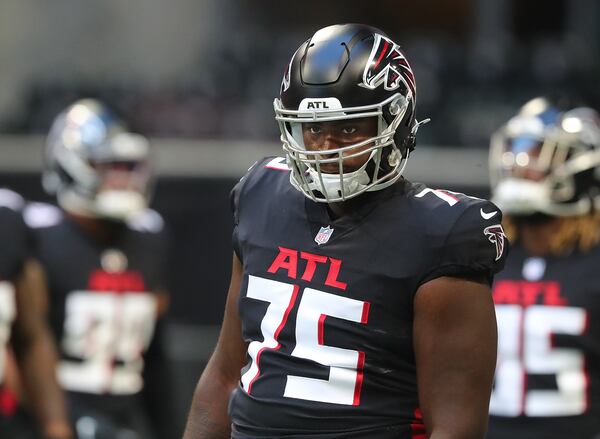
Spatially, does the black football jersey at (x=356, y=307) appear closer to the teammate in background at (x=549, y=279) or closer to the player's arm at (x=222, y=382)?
the player's arm at (x=222, y=382)

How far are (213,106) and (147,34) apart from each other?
344cm

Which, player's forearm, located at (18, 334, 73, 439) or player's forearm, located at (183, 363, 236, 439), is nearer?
player's forearm, located at (183, 363, 236, 439)

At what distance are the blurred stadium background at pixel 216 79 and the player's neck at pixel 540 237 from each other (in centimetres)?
32

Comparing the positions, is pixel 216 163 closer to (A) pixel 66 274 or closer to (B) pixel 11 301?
(A) pixel 66 274

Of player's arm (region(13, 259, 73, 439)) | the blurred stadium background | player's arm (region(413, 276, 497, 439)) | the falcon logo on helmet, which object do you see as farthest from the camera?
the blurred stadium background

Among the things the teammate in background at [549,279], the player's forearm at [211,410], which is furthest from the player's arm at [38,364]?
the player's forearm at [211,410]

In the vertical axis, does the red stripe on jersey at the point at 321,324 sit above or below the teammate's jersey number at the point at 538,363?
above

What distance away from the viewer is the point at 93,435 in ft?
19.6

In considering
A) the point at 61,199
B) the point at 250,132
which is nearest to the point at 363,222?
the point at 61,199

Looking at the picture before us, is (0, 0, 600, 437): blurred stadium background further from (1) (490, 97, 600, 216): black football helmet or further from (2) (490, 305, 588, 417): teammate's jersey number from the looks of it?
(2) (490, 305, 588, 417): teammate's jersey number

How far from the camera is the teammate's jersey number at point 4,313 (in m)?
5.22

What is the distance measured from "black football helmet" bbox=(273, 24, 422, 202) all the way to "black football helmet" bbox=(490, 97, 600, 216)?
175 centimetres

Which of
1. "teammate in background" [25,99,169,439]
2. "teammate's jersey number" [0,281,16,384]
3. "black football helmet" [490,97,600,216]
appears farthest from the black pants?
"black football helmet" [490,97,600,216]

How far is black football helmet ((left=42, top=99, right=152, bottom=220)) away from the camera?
6551 millimetres
